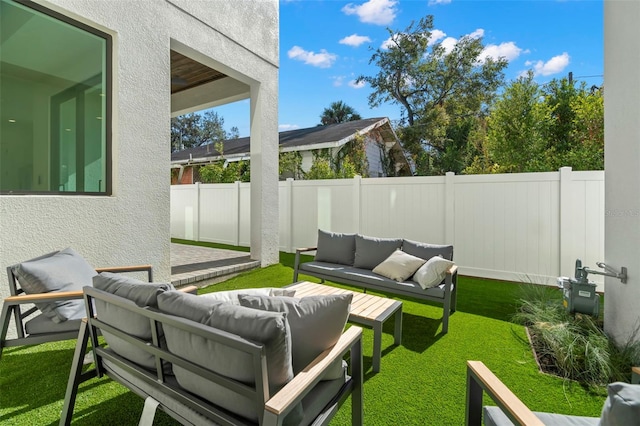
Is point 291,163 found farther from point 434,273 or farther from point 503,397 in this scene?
point 503,397

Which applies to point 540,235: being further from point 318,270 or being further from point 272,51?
point 272,51

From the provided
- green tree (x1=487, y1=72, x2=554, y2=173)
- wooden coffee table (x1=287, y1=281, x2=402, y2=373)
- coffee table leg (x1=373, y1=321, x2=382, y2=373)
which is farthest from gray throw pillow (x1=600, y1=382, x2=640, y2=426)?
green tree (x1=487, y1=72, x2=554, y2=173)

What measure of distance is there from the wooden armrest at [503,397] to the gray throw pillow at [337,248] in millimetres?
3171

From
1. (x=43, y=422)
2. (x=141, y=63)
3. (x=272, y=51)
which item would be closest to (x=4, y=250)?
(x=43, y=422)

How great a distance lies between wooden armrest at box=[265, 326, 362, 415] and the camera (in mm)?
1184

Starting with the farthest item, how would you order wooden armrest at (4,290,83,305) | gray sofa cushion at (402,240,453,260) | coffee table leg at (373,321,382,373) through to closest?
gray sofa cushion at (402,240,453,260) < coffee table leg at (373,321,382,373) < wooden armrest at (4,290,83,305)

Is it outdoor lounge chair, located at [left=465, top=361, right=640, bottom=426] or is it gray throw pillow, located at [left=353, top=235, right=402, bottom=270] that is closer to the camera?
outdoor lounge chair, located at [left=465, top=361, right=640, bottom=426]

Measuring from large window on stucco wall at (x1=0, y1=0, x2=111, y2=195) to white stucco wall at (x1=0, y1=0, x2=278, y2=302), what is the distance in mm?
150

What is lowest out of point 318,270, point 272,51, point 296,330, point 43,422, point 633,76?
point 43,422

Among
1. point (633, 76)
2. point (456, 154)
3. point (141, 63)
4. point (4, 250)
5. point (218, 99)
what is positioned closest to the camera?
point (633, 76)

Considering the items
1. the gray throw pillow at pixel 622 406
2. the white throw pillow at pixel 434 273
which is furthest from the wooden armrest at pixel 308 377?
the white throw pillow at pixel 434 273

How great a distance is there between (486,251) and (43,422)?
19.8 ft

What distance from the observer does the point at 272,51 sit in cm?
656

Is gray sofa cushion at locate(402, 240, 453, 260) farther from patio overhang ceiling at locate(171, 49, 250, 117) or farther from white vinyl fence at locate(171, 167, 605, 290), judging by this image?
patio overhang ceiling at locate(171, 49, 250, 117)
